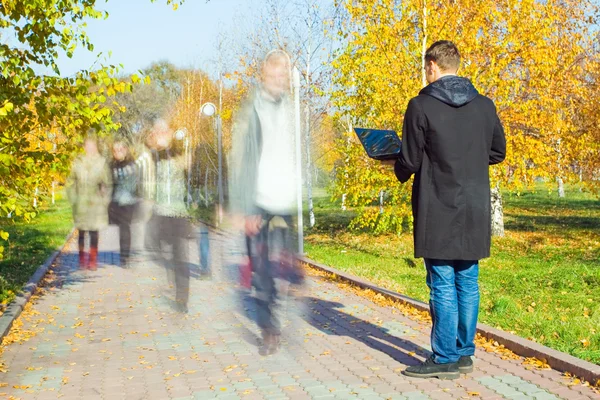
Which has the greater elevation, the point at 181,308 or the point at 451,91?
the point at 451,91

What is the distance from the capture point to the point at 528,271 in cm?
1155

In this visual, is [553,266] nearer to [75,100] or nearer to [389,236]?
[389,236]

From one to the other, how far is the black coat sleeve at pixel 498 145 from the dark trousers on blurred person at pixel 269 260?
1.63 meters

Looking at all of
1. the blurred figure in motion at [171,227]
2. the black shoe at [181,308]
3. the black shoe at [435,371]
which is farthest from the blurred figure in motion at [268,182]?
the blurred figure in motion at [171,227]

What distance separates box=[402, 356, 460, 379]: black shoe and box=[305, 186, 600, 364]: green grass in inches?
43.8

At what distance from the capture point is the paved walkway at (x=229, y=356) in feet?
15.9

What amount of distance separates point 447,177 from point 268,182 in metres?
1.42

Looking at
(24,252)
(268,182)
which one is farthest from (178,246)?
(24,252)

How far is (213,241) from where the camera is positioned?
1758 centimetres

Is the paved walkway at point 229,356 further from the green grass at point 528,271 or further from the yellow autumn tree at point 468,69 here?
the yellow autumn tree at point 468,69

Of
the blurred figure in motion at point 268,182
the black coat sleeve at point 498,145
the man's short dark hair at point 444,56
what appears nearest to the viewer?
the man's short dark hair at point 444,56

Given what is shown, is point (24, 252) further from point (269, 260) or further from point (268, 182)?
point (268, 182)

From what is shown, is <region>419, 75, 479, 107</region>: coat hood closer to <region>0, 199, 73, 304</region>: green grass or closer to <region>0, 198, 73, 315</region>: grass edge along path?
<region>0, 198, 73, 315</region>: grass edge along path

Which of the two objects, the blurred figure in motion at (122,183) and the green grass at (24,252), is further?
the blurred figure in motion at (122,183)
